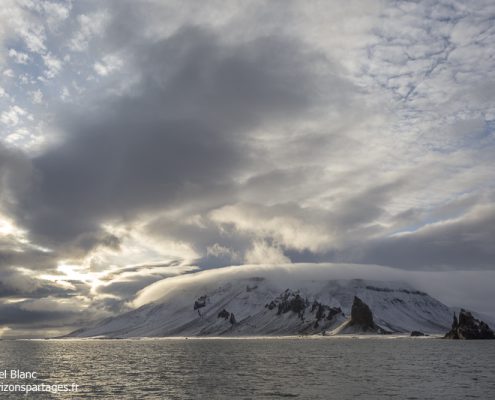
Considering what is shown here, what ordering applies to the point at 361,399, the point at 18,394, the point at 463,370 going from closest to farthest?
the point at 361,399 → the point at 18,394 → the point at 463,370

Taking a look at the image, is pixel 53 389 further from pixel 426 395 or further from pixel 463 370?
pixel 463 370

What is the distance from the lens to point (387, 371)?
12019 centimetres

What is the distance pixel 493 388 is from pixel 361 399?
96.9 ft

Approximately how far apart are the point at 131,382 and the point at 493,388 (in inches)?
2694

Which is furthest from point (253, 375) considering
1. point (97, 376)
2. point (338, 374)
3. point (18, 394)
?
point (18, 394)

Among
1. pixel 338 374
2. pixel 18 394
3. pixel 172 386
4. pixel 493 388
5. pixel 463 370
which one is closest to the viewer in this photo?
pixel 18 394

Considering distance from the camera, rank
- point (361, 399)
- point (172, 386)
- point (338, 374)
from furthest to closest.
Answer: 1. point (338, 374)
2. point (172, 386)
3. point (361, 399)

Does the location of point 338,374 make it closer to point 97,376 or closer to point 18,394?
point 97,376

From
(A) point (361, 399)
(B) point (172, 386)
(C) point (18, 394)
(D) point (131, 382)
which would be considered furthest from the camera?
(D) point (131, 382)

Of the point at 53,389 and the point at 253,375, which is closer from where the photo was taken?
the point at 53,389

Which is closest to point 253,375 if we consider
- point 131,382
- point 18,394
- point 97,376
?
point 131,382

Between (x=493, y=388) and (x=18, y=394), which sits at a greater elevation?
(x=18, y=394)

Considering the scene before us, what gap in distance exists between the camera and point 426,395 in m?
80.1

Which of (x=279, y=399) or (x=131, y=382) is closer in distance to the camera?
(x=279, y=399)
